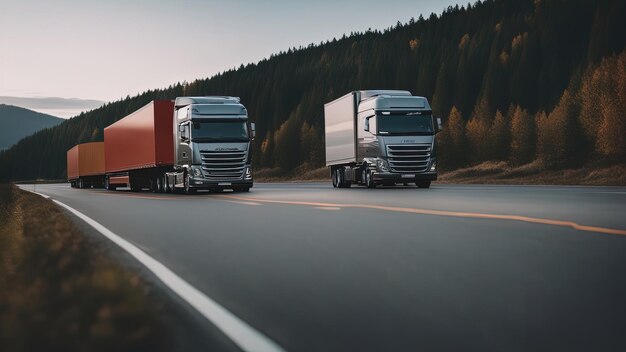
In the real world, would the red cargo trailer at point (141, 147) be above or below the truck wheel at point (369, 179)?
above

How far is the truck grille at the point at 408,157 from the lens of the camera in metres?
31.2

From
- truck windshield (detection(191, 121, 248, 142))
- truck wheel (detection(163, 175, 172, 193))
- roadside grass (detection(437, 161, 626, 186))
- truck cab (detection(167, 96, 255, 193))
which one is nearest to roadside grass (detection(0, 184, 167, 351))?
truck cab (detection(167, 96, 255, 193))

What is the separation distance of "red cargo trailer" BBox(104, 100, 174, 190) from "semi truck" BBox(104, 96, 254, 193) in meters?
0.04

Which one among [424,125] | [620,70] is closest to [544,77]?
[620,70]

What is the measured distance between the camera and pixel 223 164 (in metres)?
30.8

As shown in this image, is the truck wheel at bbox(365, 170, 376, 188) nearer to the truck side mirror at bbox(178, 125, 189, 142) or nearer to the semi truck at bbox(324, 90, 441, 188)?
the semi truck at bbox(324, 90, 441, 188)

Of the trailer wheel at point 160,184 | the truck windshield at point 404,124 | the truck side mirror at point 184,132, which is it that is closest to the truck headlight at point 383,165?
the truck windshield at point 404,124

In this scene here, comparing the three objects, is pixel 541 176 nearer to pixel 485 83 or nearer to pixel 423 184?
pixel 423 184

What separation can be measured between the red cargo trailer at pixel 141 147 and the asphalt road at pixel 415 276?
19.0 metres

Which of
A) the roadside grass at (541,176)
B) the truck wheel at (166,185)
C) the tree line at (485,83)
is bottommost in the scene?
the roadside grass at (541,176)

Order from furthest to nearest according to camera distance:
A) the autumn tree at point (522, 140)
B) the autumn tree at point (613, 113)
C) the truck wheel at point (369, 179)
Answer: the autumn tree at point (522, 140) < the autumn tree at point (613, 113) < the truck wheel at point (369, 179)

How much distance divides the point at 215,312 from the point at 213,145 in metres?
24.9

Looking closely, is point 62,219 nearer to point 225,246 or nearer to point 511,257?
point 225,246

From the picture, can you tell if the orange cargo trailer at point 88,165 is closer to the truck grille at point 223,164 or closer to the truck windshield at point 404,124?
the truck grille at point 223,164
